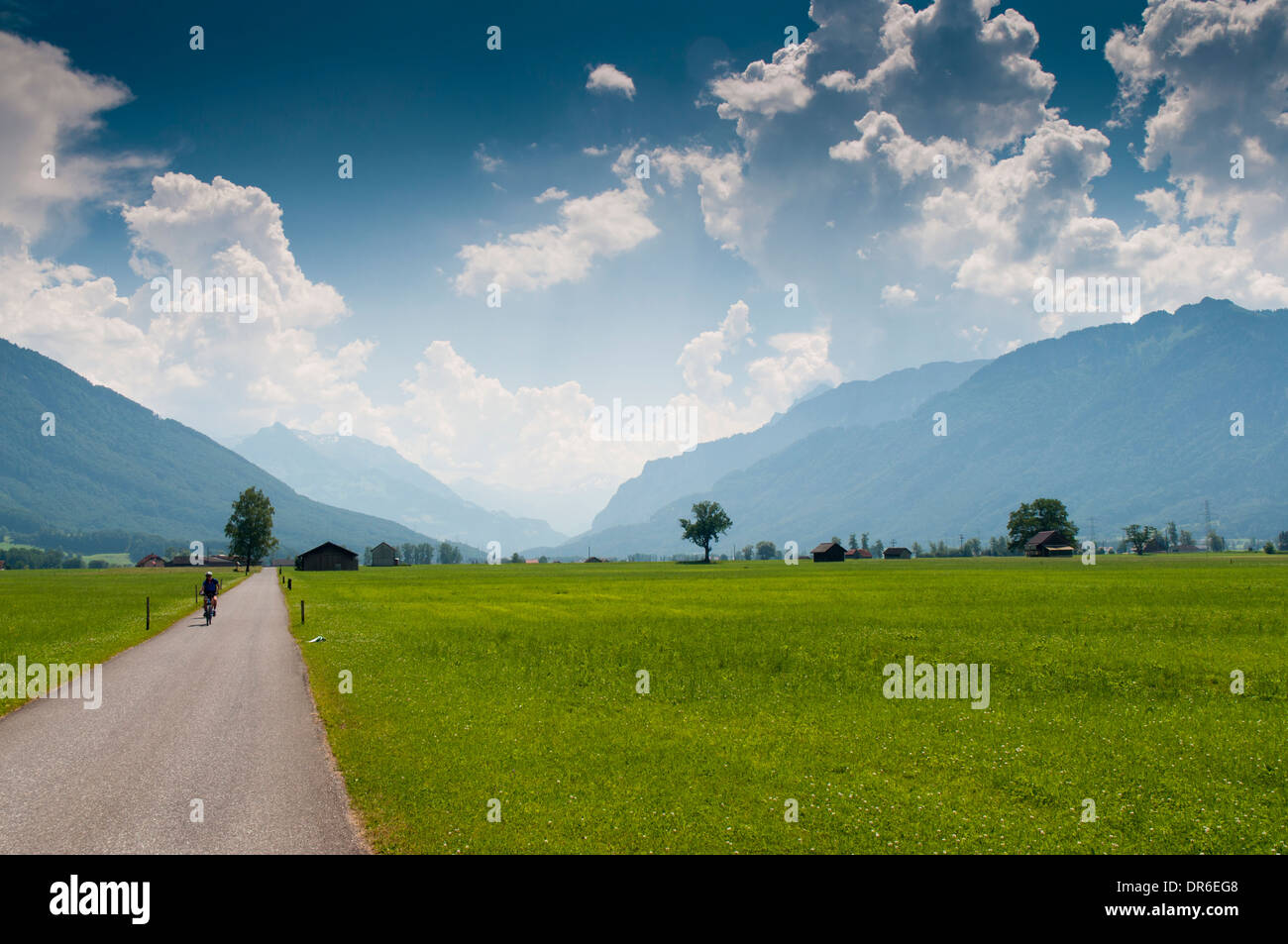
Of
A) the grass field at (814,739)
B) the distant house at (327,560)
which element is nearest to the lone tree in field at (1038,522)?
the grass field at (814,739)

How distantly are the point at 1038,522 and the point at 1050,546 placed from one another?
40.3ft

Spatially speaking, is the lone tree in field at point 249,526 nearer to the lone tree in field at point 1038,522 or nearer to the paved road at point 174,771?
the paved road at point 174,771

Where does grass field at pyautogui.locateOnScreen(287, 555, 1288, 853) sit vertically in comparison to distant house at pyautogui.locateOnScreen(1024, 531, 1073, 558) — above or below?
above

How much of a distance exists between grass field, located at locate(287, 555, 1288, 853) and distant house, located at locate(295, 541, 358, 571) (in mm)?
153656

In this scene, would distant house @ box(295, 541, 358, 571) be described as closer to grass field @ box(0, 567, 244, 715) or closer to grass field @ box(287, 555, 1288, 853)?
grass field @ box(0, 567, 244, 715)

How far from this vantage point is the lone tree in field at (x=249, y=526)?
509 ft

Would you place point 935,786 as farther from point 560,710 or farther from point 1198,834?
point 560,710

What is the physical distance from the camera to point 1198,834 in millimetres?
11023

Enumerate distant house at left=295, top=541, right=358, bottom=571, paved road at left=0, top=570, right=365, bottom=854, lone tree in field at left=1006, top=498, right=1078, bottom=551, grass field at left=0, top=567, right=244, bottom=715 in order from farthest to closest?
lone tree in field at left=1006, top=498, right=1078, bottom=551 < distant house at left=295, top=541, right=358, bottom=571 < grass field at left=0, top=567, right=244, bottom=715 < paved road at left=0, top=570, right=365, bottom=854

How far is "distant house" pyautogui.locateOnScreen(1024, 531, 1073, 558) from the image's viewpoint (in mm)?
174500

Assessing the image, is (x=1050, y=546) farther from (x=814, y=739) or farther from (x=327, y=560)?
(x=327, y=560)

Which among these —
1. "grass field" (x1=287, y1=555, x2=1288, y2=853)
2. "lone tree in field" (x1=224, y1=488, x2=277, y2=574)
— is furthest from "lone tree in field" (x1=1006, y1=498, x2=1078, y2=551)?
"lone tree in field" (x1=224, y1=488, x2=277, y2=574)
